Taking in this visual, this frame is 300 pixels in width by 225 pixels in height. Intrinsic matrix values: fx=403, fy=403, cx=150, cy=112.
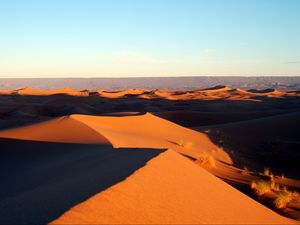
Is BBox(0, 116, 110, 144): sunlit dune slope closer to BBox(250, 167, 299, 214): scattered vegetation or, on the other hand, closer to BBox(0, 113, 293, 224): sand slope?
BBox(0, 113, 293, 224): sand slope

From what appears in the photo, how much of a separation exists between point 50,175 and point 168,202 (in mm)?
3333

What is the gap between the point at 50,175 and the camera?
7477mm

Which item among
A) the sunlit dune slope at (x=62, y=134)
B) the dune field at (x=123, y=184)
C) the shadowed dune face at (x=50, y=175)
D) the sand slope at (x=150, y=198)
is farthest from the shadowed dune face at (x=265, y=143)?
the sand slope at (x=150, y=198)

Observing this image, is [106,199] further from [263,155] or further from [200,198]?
[263,155]

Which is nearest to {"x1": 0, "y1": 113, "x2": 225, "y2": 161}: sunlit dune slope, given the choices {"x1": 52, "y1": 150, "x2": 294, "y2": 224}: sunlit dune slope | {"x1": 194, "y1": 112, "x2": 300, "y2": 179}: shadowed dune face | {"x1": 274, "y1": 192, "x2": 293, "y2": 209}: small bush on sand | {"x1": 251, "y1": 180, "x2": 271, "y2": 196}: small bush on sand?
{"x1": 194, "y1": 112, "x2": 300, "y2": 179}: shadowed dune face

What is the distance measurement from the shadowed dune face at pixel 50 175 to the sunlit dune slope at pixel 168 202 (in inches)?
9.1

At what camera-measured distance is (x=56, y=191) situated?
204 inches

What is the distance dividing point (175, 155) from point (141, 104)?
133 ft

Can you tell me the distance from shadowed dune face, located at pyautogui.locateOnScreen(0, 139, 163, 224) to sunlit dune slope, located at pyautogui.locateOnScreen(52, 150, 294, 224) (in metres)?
0.23

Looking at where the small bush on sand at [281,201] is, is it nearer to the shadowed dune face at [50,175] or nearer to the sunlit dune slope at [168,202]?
the sunlit dune slope at [168,202]

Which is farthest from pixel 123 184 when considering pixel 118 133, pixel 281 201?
pixel 118 133

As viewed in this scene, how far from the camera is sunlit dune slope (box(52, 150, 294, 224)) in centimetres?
399

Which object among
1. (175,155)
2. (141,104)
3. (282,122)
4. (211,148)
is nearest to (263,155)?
(211,148)

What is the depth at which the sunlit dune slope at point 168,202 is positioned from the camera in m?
3.99
